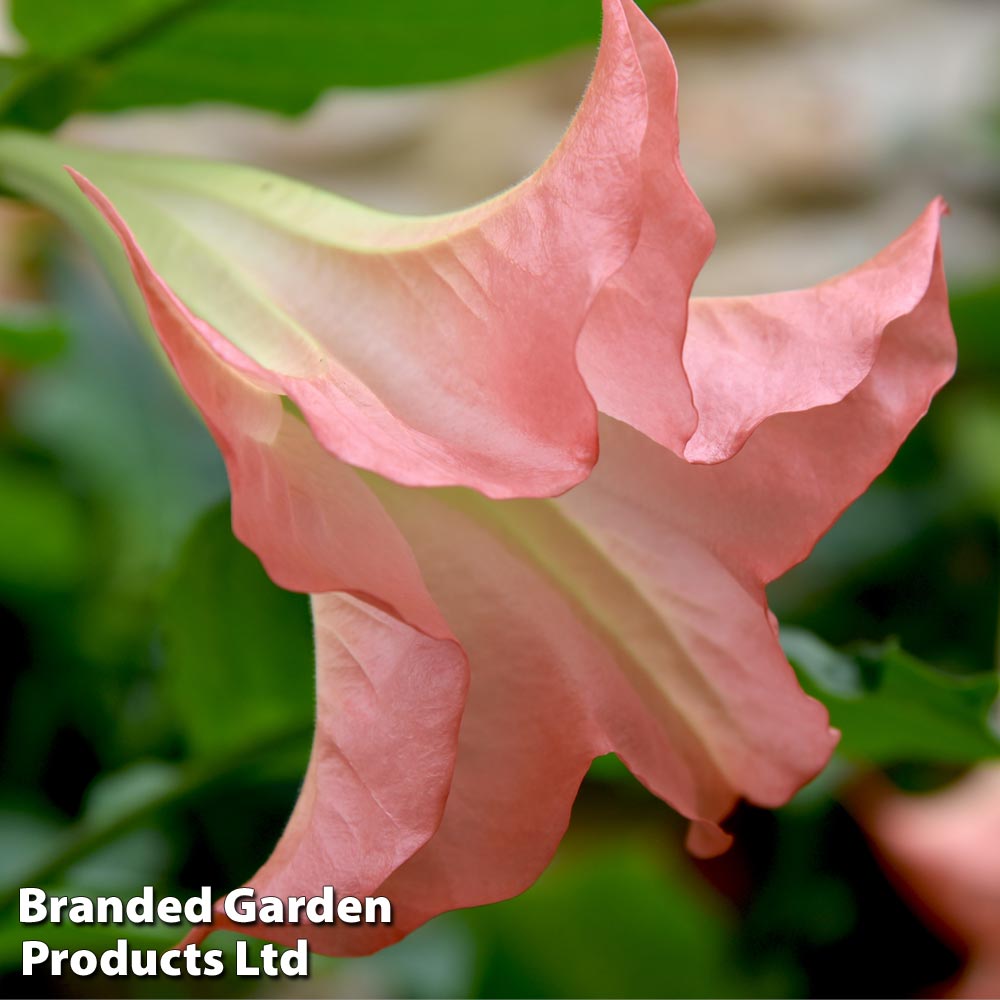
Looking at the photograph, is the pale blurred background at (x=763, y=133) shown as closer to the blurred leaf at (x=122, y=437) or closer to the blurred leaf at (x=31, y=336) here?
the blurred leaf at (x=122, y=437)

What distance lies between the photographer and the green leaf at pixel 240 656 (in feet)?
1.98

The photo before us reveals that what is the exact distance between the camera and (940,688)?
0.45 meters

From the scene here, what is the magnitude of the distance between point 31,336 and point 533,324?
40 centimetres

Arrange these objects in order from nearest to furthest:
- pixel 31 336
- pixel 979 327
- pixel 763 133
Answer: pixel 31 336
pixel 979 327
pixel 763 133

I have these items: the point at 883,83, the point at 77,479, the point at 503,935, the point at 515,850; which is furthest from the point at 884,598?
the point at 515,850

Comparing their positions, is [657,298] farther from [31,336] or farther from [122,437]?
[122,437]

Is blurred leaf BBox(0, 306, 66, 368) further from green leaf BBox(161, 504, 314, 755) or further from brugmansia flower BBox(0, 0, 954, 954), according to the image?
brugmansia flower BBox(0, 0, 954, 954)

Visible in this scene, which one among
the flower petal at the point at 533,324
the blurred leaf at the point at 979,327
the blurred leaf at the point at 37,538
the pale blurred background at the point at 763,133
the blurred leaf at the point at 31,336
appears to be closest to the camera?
the flower petal at the point at 533,324

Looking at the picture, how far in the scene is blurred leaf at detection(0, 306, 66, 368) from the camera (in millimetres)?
581

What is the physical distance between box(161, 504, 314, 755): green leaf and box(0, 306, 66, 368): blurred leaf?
0.13 m

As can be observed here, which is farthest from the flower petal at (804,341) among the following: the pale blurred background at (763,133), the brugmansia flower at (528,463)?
the pale blurred background at (763,133)

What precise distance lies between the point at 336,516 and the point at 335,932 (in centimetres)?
9

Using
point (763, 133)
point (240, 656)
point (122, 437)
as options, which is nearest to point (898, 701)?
point (240, 656)

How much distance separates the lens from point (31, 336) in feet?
1.93
